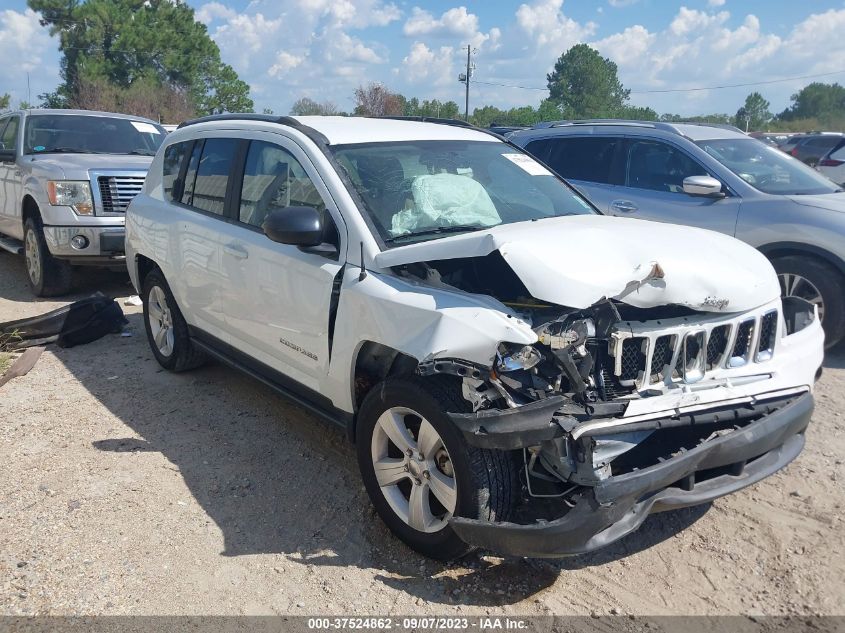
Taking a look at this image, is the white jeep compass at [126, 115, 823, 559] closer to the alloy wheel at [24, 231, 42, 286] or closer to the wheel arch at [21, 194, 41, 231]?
the alloy wheel at [24, 231, 42, 286]

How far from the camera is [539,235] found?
3.17m

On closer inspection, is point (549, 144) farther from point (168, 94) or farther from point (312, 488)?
point (168, 94)

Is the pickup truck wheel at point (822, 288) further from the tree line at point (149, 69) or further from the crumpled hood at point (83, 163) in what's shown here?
the tree line at point (149, 69)

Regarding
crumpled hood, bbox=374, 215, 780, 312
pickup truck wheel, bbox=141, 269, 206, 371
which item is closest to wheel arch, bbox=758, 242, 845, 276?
crumpled hood, bbox=374, 215, 780, 312

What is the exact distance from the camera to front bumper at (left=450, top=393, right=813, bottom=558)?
2.61m

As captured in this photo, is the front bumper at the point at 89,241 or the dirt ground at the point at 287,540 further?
the front bumper at the point at 89,241

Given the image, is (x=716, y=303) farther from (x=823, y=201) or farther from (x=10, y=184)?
(x=10, y=184)

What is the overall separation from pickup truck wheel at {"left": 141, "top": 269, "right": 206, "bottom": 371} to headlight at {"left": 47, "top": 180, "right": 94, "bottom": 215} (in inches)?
99.7

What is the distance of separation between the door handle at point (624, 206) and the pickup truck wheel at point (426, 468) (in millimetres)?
4298

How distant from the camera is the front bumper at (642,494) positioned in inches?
103

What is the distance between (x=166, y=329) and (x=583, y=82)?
83.8 metres

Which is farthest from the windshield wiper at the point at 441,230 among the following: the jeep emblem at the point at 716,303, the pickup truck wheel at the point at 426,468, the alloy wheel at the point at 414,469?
the jeep emblem at the point at 716,303

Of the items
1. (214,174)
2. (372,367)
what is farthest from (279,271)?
(214,174)

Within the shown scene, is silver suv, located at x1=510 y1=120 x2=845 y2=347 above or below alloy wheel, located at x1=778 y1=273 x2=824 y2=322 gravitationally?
above
